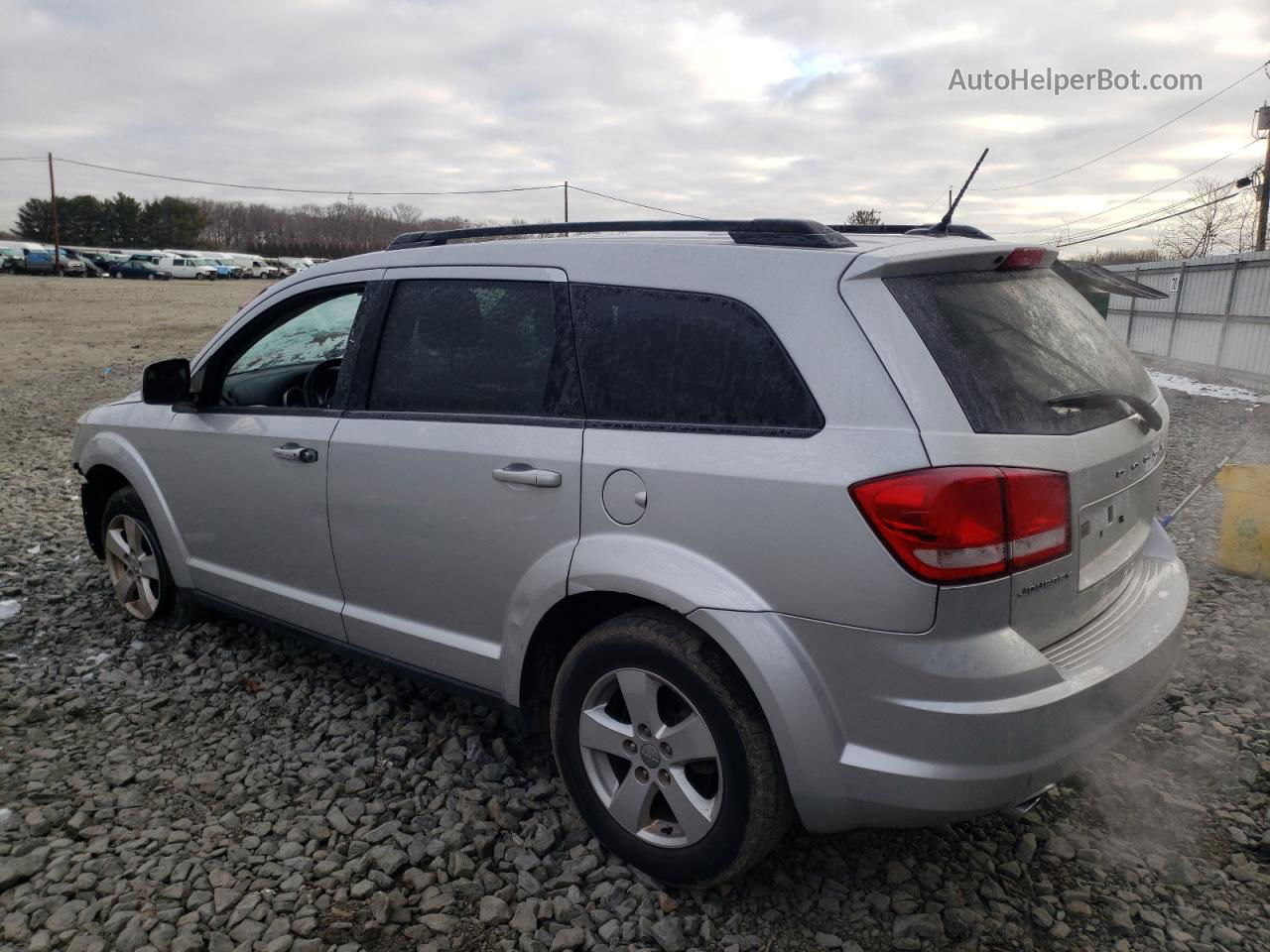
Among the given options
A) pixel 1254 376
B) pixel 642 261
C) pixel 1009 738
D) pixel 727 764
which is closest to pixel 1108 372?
pixel 1009 738

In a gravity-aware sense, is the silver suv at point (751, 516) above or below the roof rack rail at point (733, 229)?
below

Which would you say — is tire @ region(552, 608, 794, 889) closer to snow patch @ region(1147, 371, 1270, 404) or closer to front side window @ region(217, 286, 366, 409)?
front side window @ region(217, 286, 366, 409)

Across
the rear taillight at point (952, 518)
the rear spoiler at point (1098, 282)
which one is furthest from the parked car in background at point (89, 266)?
→ the rear taillight at point (952, 518)

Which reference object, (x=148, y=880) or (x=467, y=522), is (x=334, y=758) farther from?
(x=467, y=522)

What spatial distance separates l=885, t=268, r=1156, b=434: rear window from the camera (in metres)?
2.23

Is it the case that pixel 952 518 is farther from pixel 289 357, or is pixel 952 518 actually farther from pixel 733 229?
pixel 289 357

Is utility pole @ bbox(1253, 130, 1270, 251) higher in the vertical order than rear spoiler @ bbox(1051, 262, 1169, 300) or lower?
higher

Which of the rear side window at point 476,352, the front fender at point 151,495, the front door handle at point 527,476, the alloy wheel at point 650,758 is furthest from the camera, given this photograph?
the front fender at point 151,495

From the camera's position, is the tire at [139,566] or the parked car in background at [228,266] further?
the parked car in background at [228,266]

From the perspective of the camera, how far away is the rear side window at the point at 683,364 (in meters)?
2.36

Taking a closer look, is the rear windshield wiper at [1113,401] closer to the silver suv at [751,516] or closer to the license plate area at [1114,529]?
the silver suv at [751,516]

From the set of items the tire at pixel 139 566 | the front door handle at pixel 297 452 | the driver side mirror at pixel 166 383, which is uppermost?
the driver side mirror at pixel 166 383

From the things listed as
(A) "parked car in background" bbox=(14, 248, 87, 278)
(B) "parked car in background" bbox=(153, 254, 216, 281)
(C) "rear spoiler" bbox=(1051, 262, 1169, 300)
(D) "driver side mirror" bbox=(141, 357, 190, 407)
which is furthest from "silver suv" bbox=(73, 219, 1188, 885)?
(A) "parked car in background" bbox=(14, 248, 87, 278)

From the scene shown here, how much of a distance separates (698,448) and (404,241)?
1709 mm
